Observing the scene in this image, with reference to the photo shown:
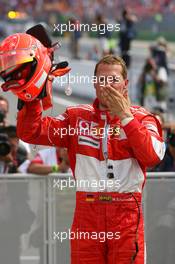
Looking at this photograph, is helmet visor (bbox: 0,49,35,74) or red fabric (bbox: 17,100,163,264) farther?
red fabric (bbox: 17,100,163,264)

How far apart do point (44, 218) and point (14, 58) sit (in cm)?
211

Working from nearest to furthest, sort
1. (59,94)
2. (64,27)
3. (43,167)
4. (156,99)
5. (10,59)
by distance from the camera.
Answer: (10,59) → (64,27) → (43,167) → (59,94) → (156,99)

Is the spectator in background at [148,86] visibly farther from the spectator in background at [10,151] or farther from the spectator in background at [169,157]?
the spectator in background at [169,157]

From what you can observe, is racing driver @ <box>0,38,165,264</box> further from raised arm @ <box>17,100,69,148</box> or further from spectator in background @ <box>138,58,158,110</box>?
spectator in background @ <box>138,58,158,110</box>

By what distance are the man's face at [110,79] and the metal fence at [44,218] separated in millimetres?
1745

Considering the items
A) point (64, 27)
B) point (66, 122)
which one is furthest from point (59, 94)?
point (66, 122)

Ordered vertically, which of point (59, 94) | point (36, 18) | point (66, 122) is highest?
point (36, 18)

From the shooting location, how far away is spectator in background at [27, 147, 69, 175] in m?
6.07

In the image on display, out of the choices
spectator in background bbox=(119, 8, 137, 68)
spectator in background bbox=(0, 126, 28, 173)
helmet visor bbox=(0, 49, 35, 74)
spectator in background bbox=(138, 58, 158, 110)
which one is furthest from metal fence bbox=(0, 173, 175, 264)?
spectator in background bbox=(119, 8, 137, 68)

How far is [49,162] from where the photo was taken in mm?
6301

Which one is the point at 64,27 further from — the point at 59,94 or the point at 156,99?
the point at 156,99

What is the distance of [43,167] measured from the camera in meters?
6.07

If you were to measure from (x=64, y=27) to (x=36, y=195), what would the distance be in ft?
4.19

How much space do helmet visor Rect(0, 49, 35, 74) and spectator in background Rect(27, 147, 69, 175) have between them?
1925 mm
